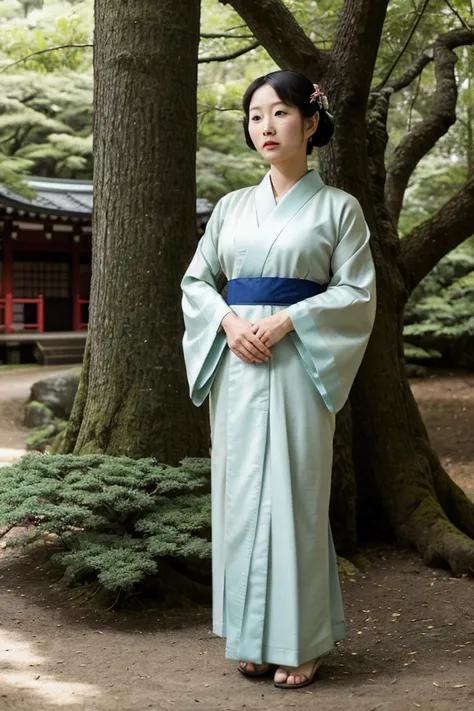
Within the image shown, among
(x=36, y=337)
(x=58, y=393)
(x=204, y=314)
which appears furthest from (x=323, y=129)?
(x=36, y=337)

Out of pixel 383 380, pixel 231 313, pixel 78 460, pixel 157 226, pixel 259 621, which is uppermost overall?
pixel 157 226

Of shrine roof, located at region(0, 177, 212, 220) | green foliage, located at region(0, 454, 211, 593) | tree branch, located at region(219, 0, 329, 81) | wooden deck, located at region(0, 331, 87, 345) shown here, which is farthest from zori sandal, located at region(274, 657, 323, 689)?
shrine roof, located at region(0, 177, 212, 220)

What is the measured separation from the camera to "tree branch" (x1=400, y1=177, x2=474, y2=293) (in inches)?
243

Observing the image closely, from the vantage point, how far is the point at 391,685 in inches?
119

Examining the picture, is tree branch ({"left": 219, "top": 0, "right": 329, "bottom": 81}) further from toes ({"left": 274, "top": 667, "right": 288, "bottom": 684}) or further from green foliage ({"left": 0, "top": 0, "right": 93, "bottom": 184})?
green foliage ({"left": 0, "top": 0, "right": 93, "bottom": 184})

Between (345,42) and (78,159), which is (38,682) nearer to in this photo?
(345,42)

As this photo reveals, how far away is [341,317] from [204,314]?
558 millimetres

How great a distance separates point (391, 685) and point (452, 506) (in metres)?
2.81

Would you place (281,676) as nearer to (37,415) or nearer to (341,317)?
(341,317)

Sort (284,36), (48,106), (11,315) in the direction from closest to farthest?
1. (284,36)
2. (11,315)
3. (48,106)

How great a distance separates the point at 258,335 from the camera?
9.98 ft

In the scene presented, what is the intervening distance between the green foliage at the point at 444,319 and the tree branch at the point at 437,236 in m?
10.1

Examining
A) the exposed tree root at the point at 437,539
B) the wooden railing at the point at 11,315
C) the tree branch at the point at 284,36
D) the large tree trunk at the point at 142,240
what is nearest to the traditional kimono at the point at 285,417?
the large tree trunk at the point at 142,240

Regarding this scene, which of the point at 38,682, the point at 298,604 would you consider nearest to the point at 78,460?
the point at 38,682
